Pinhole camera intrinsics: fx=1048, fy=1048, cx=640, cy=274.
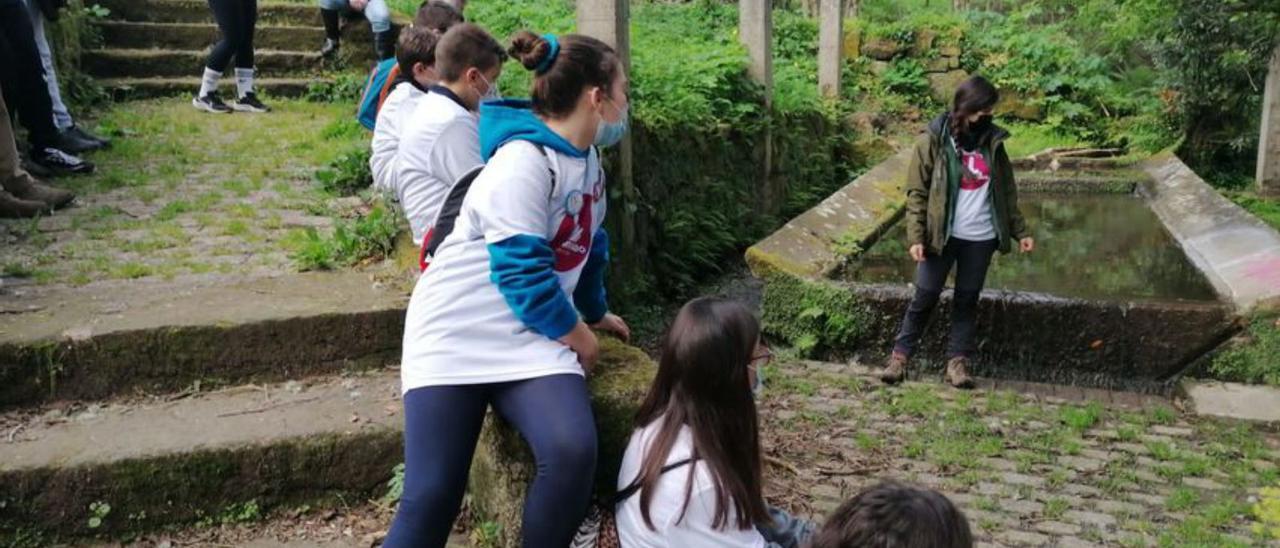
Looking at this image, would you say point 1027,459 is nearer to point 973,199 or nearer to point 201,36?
point 973,199

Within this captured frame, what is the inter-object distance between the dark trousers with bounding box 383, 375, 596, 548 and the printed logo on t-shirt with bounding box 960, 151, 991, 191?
371 centimetres

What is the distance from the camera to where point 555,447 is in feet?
8.36

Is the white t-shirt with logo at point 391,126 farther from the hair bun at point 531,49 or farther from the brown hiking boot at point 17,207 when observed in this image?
the brown hiking boot at point 17,207

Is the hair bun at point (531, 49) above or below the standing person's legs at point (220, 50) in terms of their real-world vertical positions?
above

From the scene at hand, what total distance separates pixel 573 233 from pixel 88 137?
580cm

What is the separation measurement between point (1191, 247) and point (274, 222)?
6580 mm

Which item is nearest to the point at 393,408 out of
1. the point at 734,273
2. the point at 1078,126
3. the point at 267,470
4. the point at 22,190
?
the point at 267,470

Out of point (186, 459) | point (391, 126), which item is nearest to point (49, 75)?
point (391, 126)

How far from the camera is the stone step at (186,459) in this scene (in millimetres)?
3248

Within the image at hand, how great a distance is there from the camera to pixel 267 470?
11.3 feet

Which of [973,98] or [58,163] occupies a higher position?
[973,98]

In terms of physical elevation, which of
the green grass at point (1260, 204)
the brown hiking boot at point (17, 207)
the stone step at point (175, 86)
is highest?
the stone step at point (175, 86)

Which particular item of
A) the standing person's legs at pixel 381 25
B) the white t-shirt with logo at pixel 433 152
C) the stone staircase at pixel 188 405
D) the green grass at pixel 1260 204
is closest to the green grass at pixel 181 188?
the stone staircase at pixel 188 405

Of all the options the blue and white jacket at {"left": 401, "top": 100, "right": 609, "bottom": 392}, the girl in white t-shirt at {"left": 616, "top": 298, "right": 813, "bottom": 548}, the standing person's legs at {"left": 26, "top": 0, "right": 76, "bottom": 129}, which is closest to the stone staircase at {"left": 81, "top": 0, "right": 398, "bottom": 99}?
the standing person's legs at {"left": 26, "top": 0, "right": 76, "bottom": 129}
